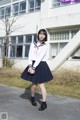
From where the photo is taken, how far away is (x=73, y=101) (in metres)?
10.9

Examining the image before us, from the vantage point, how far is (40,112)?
875 cm

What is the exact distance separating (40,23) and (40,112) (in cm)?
1573

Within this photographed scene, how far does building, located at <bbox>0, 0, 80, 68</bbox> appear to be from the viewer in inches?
854

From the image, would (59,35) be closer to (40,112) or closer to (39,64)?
(39,64)

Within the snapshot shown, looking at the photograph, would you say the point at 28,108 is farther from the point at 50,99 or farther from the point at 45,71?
the point at 50,99

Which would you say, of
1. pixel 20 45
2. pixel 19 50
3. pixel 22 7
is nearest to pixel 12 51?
pixel 19 50

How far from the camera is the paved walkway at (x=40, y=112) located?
8.25 meters

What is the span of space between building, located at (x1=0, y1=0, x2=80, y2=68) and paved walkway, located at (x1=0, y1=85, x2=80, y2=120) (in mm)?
10552

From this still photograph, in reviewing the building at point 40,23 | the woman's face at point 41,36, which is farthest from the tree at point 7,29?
the woman's face at point 41,36

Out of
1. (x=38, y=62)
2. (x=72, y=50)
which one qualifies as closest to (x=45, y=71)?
(x=38, y=62)

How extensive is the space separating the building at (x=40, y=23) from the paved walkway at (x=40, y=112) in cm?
1055

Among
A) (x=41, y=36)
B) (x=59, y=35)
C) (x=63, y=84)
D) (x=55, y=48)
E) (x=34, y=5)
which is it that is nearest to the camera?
(x=41, y=36)

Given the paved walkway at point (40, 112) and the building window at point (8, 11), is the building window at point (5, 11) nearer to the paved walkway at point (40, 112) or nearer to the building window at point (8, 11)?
the building window at point (8, 11)

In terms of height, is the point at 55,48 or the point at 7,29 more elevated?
the point at 7,29
